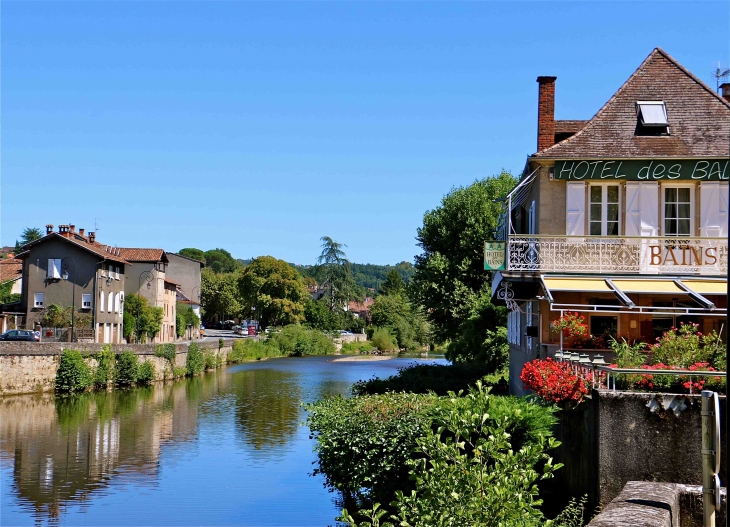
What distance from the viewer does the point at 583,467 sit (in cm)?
1213

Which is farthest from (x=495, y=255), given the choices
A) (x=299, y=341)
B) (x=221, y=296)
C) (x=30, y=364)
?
(x=221, y=296)

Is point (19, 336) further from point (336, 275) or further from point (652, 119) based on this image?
point (336, 275)

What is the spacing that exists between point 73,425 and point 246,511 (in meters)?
15.3

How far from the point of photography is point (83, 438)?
1120 inches

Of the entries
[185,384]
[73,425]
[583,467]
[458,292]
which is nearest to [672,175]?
[583,467]

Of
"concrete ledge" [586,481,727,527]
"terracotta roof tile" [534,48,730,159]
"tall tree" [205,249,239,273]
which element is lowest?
"concrete ledge" [586,481,727,527]

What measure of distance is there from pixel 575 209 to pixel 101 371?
3203 centimetres

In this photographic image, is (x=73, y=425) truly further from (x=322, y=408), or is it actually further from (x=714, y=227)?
(x=714, y=227)

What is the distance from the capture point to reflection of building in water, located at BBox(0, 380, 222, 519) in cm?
2156

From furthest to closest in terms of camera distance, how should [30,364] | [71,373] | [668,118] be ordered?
[71,373] → [30,364] → [668,118]

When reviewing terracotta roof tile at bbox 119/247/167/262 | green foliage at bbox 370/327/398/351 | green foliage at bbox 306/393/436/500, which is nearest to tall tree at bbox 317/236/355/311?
green foliage at bbox 370/327/398/351

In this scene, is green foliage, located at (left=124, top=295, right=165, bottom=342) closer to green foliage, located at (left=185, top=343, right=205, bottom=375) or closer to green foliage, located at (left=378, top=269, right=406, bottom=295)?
green foliage, located at (left=185, top=343, right=205, bottom=375)

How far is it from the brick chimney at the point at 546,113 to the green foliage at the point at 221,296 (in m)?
85.8

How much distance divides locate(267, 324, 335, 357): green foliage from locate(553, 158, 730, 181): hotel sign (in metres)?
64.7
